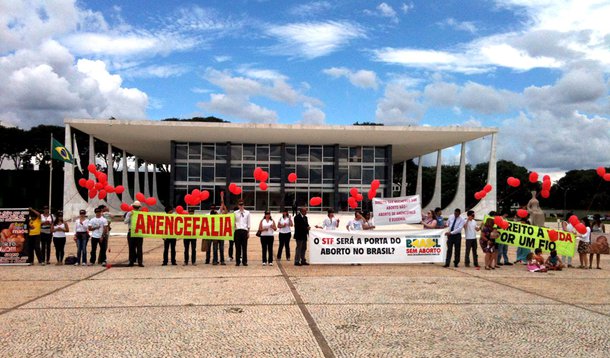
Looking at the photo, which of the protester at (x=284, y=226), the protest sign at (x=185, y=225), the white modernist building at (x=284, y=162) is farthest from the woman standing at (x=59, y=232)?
the white modernist building at (x=284, y=162)

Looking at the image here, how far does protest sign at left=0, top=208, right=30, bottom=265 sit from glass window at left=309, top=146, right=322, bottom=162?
100ft

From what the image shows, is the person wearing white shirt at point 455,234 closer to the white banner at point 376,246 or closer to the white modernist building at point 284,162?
the white banner at point 376,246

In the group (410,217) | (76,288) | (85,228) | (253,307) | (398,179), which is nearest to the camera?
(253,307)

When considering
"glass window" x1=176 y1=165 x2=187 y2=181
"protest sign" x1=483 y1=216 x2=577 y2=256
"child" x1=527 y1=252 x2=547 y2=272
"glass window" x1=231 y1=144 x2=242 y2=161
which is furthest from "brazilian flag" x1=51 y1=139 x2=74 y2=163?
"child" x1=527 y1=252 x2=547 y2=272

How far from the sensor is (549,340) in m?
6.01

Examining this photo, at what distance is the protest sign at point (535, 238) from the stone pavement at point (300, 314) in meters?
1.75

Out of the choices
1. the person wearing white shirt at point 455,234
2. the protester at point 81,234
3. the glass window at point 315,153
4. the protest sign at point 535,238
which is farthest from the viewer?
the glass window at point 315,153

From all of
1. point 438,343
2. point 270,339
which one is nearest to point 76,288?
point 270,339

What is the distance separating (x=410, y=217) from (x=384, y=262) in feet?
18.5

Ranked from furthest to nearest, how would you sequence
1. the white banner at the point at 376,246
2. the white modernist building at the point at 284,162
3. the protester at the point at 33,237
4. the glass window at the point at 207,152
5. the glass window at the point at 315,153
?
the glass window at the point at 315,153, the glass window at the point at 207,152, the white modernist building at the point at 284,162, the white banner at the point at 376,246, the protester at the point at 33,237

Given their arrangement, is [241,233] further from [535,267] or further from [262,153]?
[262,153]

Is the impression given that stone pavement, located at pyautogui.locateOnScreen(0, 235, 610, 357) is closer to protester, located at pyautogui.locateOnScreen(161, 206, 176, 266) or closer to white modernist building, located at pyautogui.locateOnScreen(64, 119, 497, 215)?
protester, located at pyautogui.locateOnScreen(161, 206, 176, 266)

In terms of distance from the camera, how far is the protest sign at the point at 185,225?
43.0 ft

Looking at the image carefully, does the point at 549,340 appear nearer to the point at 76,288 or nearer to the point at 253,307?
the point at 253,307
